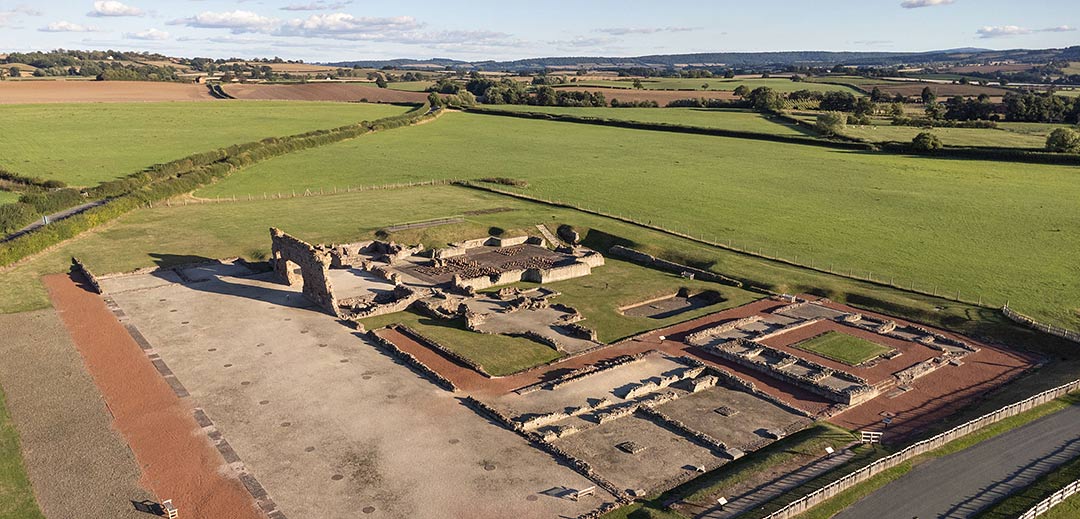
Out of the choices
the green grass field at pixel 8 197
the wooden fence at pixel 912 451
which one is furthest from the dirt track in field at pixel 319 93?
the wooden fence at pixel 912 451

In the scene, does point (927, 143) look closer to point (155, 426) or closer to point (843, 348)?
point (843, 348)

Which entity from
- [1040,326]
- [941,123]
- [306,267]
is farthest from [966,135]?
[306,267]

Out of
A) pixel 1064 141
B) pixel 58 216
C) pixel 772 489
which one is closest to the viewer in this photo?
pixel 772 489

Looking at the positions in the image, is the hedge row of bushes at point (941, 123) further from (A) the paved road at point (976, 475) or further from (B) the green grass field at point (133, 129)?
(A) the paved road at point (976, 475)

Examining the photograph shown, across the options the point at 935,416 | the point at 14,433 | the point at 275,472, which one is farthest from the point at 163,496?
the point at 935,416

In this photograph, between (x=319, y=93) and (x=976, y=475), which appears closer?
(x=976, y=475)

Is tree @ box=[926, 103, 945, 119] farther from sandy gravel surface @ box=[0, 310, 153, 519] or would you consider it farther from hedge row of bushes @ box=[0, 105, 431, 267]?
sandy gravel surface @ box=[0, 310, 153, 519]

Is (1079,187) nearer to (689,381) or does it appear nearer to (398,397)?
(689,381)

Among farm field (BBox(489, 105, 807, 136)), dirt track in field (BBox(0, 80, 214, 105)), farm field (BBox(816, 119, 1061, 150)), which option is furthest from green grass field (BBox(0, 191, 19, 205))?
farm field (BBox(816, 119, 1061, 150))
